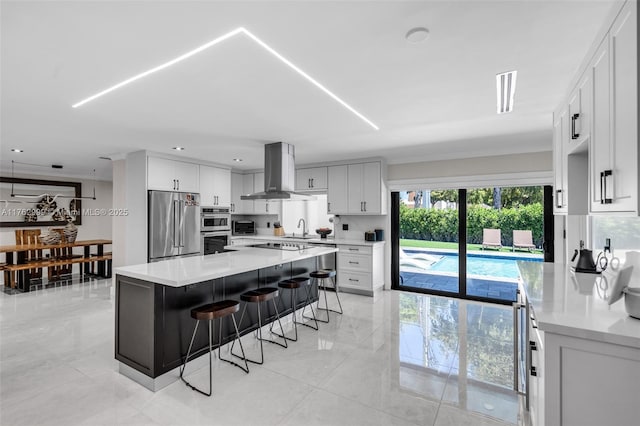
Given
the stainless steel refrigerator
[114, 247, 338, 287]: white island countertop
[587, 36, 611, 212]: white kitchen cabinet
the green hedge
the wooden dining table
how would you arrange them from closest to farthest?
1. [587, 36, 611, 212]: white kitchen cabinet
2. [114, 247, 338, 287]: white island countertop
3. the green hedge
4. the stainless steel refrigerator
5. the wooden dining table

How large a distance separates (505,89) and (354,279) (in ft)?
12.4

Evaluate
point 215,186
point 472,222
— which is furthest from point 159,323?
point 472,222

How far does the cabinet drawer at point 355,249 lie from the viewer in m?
5.43

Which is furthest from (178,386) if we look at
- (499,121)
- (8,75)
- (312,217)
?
(312,217)

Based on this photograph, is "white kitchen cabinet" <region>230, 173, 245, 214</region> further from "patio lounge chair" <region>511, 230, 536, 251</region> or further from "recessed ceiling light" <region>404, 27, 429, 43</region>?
"recessed ceiling light" <region>404, 27, 429, 43</region>

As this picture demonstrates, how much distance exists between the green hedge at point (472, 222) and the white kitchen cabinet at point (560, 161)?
2.21m

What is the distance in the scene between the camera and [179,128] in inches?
148

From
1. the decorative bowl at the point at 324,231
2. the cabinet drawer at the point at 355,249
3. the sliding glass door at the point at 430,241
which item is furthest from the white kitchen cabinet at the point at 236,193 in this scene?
the sliding glass door at the point at 430,241

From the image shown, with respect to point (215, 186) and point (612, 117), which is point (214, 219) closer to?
point (215, 186)

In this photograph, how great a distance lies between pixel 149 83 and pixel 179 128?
1317 mm

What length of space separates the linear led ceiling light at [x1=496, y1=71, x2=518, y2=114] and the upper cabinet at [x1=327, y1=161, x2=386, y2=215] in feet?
8.79

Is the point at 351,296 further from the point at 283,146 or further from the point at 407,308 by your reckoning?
the point at 283,146

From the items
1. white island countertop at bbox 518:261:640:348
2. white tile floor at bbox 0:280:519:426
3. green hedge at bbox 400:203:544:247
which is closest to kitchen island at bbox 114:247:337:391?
white tile floor at bbox 0:280:519:426

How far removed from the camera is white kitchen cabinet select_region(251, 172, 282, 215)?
686 centimetres
